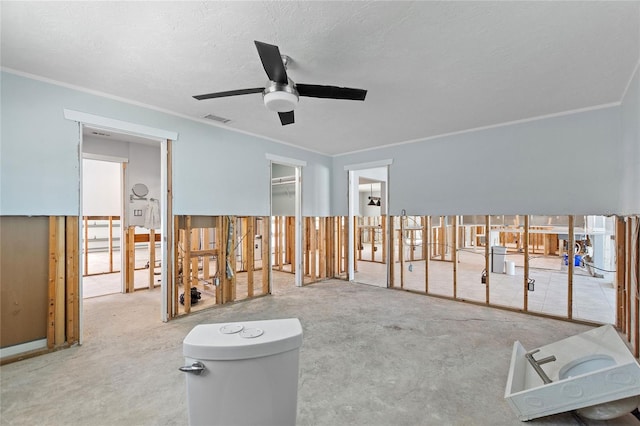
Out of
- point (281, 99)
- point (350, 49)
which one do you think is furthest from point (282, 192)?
point (350, 49)

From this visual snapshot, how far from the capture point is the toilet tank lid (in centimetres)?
115

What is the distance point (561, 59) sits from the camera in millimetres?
2457

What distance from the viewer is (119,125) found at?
3.30 metres

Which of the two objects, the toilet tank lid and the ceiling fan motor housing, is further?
the ceiling fan motor housing

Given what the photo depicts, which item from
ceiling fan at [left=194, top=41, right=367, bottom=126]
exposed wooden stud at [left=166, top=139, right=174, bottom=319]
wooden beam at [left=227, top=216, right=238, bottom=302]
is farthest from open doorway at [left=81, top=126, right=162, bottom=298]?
ceiling fan at [left=194, top=41, right=367, bottom=126]

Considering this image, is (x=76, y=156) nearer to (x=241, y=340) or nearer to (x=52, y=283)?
(x=52, y=283)

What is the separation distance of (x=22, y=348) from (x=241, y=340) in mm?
3040

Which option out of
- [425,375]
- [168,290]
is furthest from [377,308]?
[168,290]

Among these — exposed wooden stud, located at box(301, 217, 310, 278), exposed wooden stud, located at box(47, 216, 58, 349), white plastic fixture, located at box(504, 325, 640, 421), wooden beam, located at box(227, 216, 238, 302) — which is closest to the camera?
white plastic fixture, located at box(504, 325, 640, 421)

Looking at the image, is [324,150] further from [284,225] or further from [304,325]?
[304,325]

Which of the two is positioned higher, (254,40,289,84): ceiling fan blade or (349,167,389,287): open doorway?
(254,40,289,84): ceiling fan blade

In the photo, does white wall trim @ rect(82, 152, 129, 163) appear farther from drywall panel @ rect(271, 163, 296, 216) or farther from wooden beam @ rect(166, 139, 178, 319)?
drywall panel @ rect(271, 163, 296, 216)

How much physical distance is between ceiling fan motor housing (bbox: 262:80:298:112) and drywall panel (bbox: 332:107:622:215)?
3344mm

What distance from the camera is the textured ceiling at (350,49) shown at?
6.22 feet
